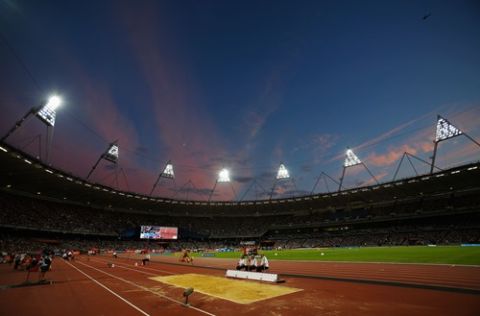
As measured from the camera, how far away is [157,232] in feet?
221

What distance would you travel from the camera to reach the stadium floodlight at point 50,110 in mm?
31423

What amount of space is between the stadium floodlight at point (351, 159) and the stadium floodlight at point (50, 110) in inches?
2032

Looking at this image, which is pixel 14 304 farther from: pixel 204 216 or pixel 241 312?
pixel 204 216

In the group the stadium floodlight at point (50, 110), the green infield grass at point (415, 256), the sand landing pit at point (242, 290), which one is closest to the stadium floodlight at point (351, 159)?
the green infield grass at point (415, 256)

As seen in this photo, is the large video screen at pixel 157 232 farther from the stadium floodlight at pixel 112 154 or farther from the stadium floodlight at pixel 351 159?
the stadium floodlight at pixel 351 159

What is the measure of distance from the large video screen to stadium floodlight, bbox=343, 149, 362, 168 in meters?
48.7

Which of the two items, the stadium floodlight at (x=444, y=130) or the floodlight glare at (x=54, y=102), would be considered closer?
the floodlight glare at (x=54, y=102)

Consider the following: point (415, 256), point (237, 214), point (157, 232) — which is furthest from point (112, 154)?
point (237, 214)

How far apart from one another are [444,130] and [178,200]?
214 ft

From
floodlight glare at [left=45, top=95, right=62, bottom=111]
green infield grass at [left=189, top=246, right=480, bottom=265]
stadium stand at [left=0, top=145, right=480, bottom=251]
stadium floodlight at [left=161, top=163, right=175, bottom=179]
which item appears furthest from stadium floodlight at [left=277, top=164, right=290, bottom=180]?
floodlight glare at [left=45, top=95, right=62, bottom=111]

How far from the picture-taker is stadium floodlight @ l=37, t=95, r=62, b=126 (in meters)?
31.4

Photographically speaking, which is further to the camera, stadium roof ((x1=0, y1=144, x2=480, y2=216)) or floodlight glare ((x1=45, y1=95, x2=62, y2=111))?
stadium roof ((x1=0, y1=144, x2=480, y2=216))

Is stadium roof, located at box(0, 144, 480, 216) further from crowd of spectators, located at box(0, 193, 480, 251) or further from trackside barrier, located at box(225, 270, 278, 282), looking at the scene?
trackside barrier, located at box(225, 270, 278, 282)

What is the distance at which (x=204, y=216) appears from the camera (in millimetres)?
88000
